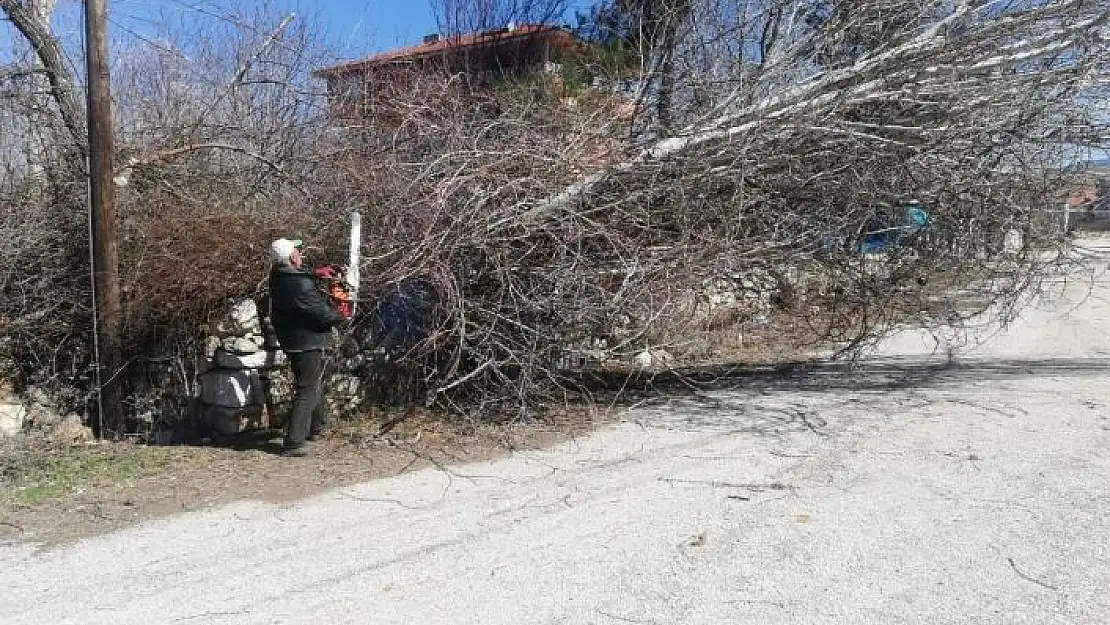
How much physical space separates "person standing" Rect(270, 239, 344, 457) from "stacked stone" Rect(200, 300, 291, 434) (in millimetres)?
1174

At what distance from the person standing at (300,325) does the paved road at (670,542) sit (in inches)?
37.5

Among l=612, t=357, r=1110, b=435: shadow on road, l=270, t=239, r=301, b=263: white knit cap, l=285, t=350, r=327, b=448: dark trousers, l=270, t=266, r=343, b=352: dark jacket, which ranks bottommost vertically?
l=612, t=357, r=1110, b=435: shadow on road

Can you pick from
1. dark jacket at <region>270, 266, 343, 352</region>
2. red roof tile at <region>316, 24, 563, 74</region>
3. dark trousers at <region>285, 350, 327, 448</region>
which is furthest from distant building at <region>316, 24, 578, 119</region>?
dark trousers at <region>285, 350, 327, 448</region>

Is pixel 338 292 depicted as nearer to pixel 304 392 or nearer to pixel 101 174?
pixel 304 392

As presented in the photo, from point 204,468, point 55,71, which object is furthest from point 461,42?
point 204,468

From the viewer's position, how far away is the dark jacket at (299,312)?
20.2ft

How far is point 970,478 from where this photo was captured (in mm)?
5531

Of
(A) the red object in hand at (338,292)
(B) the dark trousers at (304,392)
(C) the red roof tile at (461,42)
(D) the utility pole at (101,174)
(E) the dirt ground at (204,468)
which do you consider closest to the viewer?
(E) the dirt ground at (204,468)

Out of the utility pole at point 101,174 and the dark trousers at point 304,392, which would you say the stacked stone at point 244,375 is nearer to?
the utility pole at point 101,174

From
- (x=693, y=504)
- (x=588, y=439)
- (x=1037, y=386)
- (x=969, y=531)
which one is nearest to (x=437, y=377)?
(x=588, y=439)

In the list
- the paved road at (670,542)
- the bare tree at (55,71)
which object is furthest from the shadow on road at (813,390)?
the bare tree at (55,71)

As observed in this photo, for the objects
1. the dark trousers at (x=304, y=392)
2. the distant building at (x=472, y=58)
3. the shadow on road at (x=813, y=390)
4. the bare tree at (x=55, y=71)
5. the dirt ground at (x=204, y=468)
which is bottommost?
the dirt ground at (x=204, y=468)

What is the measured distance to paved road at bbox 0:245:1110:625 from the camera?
12.8 ft

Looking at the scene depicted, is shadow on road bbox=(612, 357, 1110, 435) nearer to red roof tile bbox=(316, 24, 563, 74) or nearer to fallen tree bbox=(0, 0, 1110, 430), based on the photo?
fallen tree bbox=(0, 0, 1110, 430)
